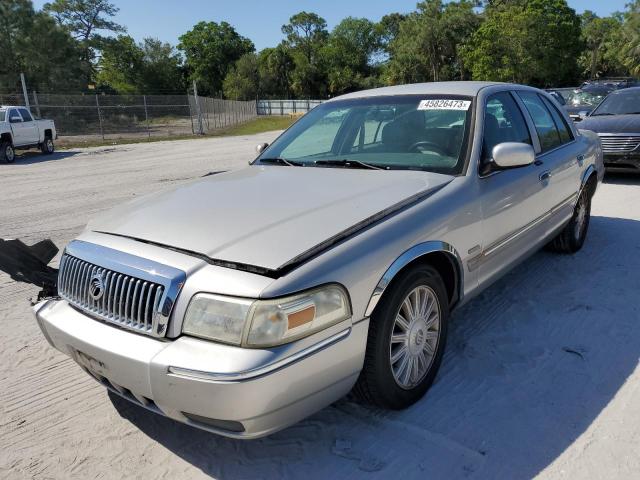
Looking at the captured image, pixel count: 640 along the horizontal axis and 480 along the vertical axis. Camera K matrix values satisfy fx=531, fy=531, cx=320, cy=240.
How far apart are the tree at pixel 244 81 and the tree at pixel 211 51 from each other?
8.82 metres

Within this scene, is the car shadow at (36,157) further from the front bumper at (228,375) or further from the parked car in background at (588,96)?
the parked car in background at (588,96)

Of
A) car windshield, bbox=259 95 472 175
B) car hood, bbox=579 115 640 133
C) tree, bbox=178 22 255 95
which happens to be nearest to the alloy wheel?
car windshield, bbox=259 95 472 175

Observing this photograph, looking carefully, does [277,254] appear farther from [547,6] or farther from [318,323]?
[547,6]

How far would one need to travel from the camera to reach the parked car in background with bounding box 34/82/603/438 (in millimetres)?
2133

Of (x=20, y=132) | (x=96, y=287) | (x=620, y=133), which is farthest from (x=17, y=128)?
(x=96, y=287)

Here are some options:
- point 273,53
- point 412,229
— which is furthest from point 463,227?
point 273,53

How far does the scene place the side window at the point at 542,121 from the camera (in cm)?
434

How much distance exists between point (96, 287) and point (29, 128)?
1865 centimetres

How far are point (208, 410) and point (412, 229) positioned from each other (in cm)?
130

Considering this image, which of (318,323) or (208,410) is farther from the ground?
(318,323)

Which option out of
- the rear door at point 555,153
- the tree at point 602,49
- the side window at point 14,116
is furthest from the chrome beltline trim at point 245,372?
the tree at point 602,49

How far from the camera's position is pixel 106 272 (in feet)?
8.20

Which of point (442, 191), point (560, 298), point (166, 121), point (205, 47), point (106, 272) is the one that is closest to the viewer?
point (106, 272)

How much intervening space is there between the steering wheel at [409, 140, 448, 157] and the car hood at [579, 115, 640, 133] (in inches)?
265
